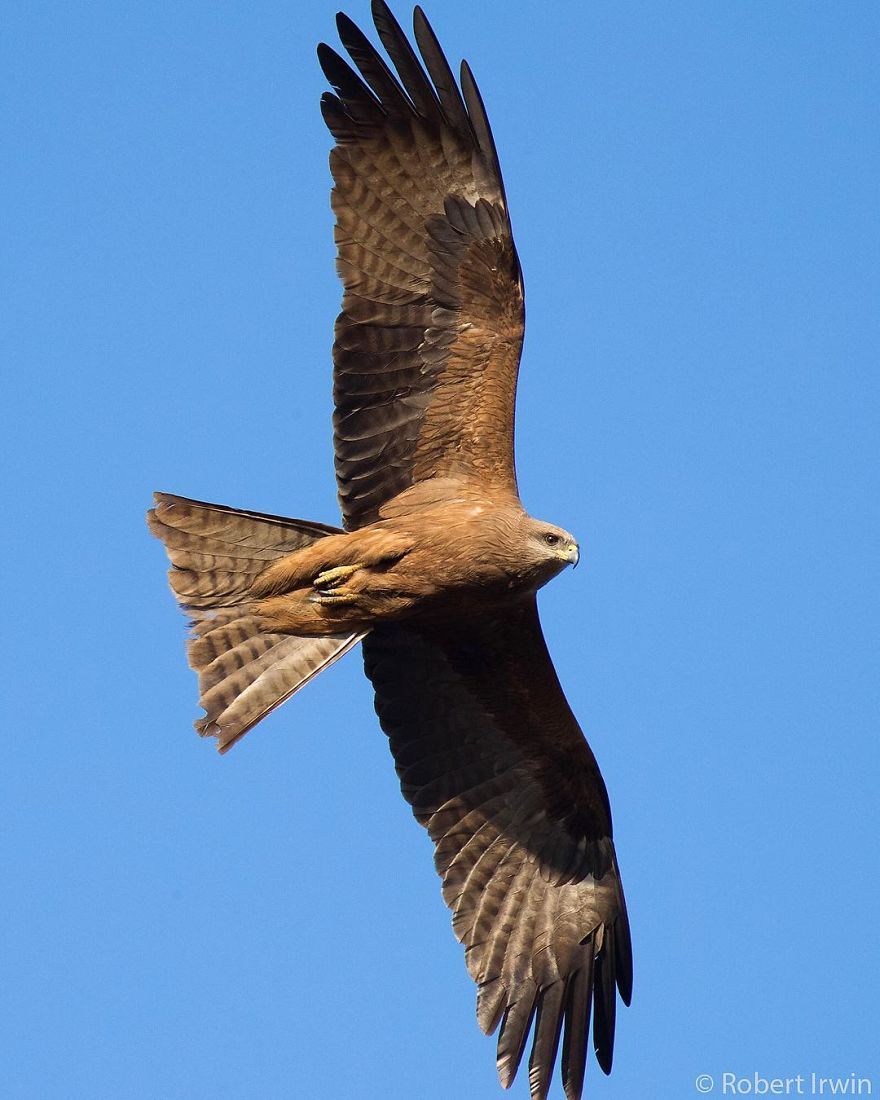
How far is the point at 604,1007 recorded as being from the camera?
12109mm

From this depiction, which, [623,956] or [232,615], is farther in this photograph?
[623,956]

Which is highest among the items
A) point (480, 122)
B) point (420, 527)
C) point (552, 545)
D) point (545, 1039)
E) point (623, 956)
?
point (480, 122)

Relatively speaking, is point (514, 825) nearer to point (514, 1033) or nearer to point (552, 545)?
point (514, 1033)

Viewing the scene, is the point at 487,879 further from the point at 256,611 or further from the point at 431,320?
the point at 431,320

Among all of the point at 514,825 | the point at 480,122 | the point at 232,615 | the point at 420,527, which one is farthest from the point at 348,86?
the point at 514,825

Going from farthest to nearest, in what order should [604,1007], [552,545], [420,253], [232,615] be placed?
[604,1007] < [232,615] < [420,253] < [552,545]

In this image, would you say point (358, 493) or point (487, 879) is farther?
point (487, 879)

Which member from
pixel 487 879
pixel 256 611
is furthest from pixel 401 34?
pixel 487 879

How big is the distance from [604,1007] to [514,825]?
1.31 m

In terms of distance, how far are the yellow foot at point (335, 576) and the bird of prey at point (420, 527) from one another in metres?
0.01

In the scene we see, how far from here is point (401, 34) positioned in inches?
433

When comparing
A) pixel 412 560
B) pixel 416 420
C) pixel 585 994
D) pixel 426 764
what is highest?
pixel 416 420

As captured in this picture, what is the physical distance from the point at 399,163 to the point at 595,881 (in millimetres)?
4857

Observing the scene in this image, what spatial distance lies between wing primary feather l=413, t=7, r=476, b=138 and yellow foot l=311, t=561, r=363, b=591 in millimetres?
2767
